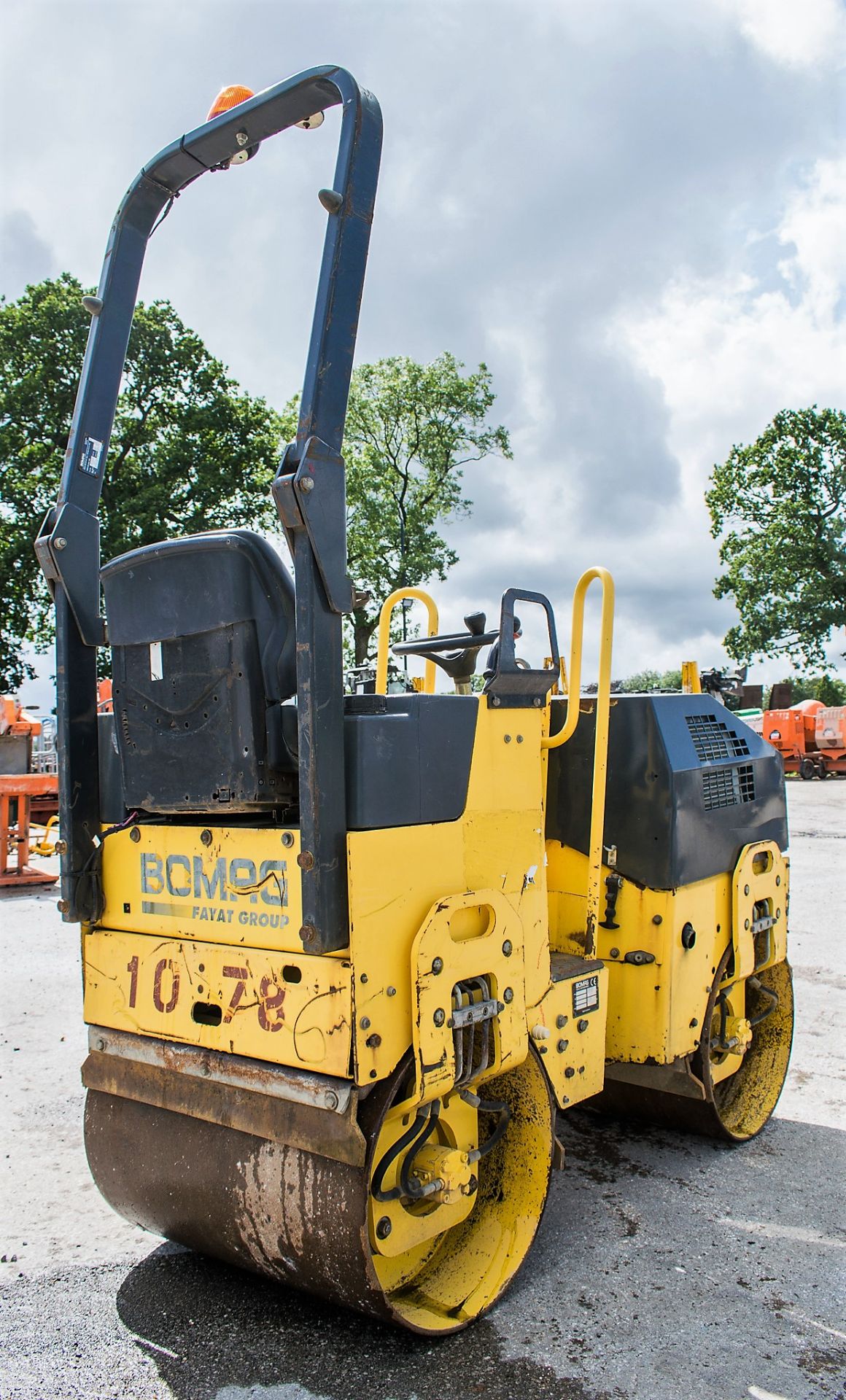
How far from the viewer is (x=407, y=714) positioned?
8.78 ft

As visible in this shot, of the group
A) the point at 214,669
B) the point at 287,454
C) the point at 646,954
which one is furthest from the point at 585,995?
the point at 287,454

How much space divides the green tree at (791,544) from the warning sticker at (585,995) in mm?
32659

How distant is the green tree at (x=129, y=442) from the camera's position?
867 inches

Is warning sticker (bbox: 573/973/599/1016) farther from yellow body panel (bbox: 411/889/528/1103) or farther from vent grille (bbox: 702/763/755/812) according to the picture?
vent grille (bbox: 702/763/755/812)

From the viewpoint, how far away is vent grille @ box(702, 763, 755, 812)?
13.1 ft

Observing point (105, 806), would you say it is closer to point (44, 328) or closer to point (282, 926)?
point (282, 926)

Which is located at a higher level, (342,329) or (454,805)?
(342,329)

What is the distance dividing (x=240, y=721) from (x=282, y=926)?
534 mm

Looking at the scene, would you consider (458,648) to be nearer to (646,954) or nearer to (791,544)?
(646,954)

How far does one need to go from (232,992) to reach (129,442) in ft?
74.4

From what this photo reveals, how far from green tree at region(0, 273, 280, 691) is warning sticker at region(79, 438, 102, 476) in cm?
1873

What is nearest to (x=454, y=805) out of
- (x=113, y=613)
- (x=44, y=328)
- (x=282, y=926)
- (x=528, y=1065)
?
(x=282, y=926)

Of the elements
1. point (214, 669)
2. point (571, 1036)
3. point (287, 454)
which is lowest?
point (571, 1036)

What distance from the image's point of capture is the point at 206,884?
281 cm
